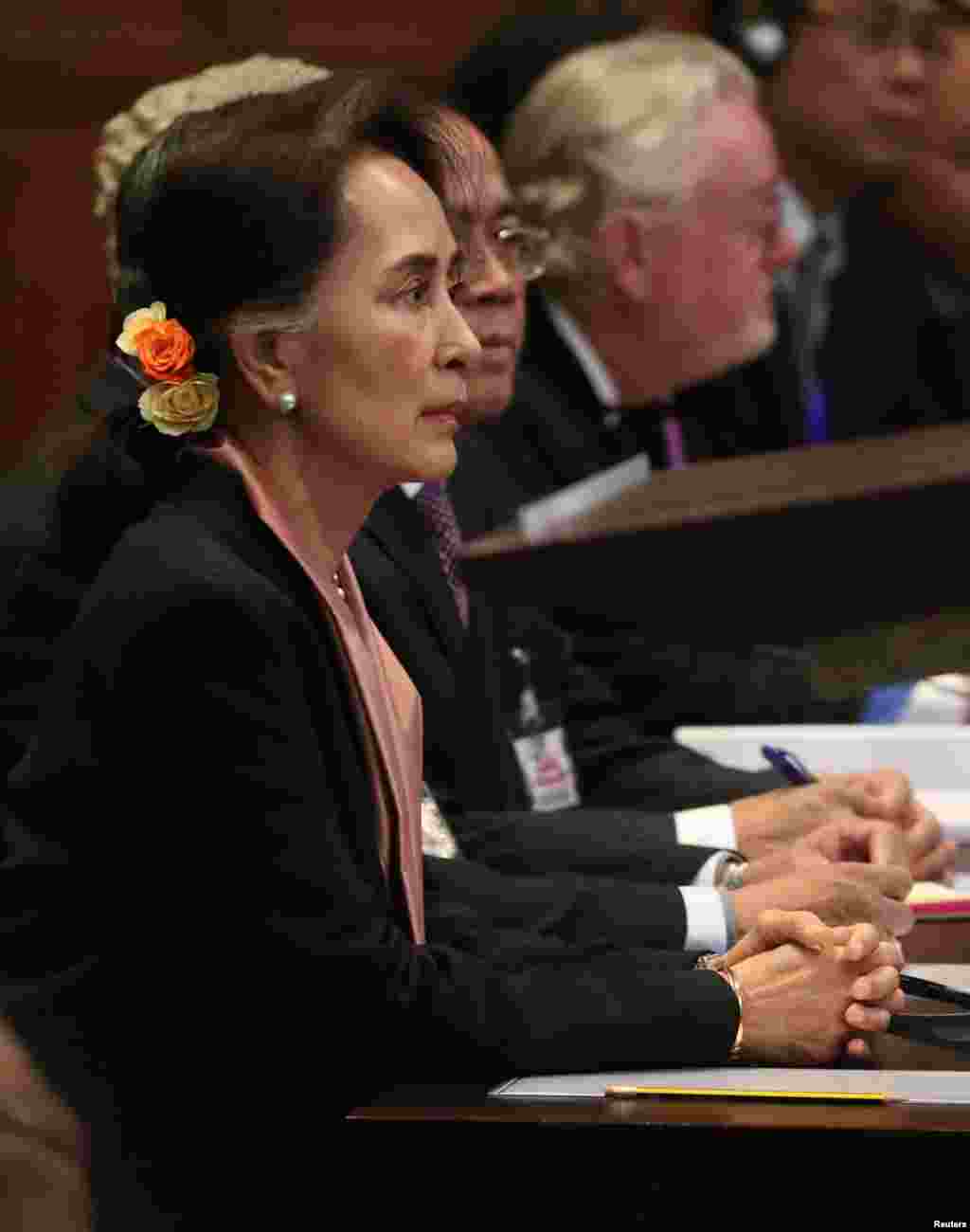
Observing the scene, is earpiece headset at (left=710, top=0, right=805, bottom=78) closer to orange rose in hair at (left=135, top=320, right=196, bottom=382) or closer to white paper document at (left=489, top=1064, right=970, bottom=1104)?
orange rose in hair at (left=135, top=320, right=196, bottom=382)

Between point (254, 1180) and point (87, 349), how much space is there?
12.1ft

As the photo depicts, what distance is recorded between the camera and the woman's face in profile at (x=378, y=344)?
1962 mm

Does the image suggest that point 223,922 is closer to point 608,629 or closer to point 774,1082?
point 774,1082

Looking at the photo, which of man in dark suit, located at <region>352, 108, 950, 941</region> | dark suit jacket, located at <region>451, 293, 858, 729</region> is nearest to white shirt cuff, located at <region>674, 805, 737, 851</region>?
man in dark suit, located at <region>352, 108, 950, 941</region>

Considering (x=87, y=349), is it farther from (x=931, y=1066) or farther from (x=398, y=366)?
(x=931, y=1066)

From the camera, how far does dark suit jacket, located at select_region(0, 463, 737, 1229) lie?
1.81 m

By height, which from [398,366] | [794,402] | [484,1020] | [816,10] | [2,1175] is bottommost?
[794,402]

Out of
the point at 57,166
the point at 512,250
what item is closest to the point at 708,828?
the point at 512,250

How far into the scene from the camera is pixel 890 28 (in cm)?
579

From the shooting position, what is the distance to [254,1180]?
1892mm

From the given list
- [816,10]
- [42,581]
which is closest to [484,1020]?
[42,581]

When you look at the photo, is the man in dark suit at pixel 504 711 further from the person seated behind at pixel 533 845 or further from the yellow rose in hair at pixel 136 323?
the yellow rose in hair at pixel 136 323

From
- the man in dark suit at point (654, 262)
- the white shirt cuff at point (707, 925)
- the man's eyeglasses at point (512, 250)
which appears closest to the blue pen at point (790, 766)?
the white shirt cuff at point (707, 925)

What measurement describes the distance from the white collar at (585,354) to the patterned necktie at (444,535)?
4.31ft
